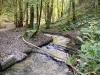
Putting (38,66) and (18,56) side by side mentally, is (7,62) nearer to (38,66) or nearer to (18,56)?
(18,56)

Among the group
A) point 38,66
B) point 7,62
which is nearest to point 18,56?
point 7,62

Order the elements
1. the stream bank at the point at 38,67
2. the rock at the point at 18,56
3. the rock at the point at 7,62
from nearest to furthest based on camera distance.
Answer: the stream bank at the point at 38,67 → the rock at the point at 7,62 → the rock at the point at 18,56

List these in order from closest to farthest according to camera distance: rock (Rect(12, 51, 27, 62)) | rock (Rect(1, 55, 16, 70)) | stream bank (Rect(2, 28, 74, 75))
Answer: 1. stream bank (Rect(2, 28, 74, 75))
2. rock (Rect(1, 55, 16, 70))
3. rock (Rect(12, 51, 27, 62))

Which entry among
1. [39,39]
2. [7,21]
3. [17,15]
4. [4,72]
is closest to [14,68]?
[4,72]

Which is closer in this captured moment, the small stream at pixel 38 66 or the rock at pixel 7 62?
the small stream at pixel 38 66

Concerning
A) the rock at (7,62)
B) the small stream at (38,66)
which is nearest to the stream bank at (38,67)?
the small stream at (38,66)

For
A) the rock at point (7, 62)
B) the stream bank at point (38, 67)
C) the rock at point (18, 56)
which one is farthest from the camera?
the rock at point (18, 56)

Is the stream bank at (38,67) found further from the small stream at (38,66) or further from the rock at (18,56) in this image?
the rock at (18,56)

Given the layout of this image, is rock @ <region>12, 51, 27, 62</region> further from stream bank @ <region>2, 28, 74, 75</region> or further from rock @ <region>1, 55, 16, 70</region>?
rock @ <region>1, 55, 16, 70</region>

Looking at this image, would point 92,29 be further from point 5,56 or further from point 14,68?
point 5,56

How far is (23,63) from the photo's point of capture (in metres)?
10.5

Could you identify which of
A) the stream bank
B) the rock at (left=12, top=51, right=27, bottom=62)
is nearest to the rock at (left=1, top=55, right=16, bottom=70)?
the stream bank

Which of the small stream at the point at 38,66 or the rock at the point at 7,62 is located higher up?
the rock at the point at 7,62

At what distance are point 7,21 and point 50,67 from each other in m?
19.1
